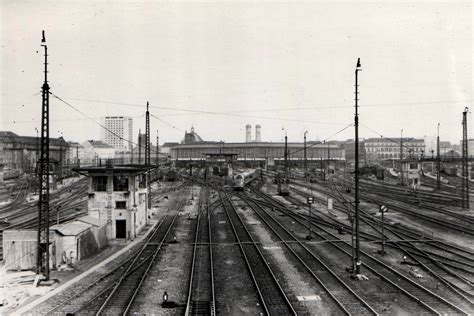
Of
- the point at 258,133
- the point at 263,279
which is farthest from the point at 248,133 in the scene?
the point at 263,279

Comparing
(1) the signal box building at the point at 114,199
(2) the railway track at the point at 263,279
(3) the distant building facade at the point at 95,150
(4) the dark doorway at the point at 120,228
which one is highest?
(3) the distant building facade at the point at 95,150

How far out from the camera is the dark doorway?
29.4m

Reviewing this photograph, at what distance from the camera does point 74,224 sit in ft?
80.3

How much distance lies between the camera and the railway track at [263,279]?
15440mm

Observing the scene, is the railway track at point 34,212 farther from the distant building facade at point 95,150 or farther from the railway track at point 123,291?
the distant building facade at point 95,150

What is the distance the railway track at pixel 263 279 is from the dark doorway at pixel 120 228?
8.56 meters

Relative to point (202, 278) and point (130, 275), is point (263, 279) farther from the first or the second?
point (130, 275)

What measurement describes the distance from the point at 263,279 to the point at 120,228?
573 inches

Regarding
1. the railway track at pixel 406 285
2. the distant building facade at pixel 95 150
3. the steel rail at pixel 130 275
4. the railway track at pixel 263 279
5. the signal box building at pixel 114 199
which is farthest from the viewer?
the distant building facade at pixel 95 150

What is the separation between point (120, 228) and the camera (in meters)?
29.5

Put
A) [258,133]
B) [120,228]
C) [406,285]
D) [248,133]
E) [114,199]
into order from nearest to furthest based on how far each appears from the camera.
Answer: [406,285], [114,199], [120,228], [248,133], [258,133]

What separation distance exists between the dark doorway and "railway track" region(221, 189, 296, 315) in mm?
8557

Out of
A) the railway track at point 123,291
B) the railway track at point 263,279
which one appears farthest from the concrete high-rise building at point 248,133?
the railway track at point 123,291


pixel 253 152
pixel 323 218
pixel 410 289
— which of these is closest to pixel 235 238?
pixel 323 218
